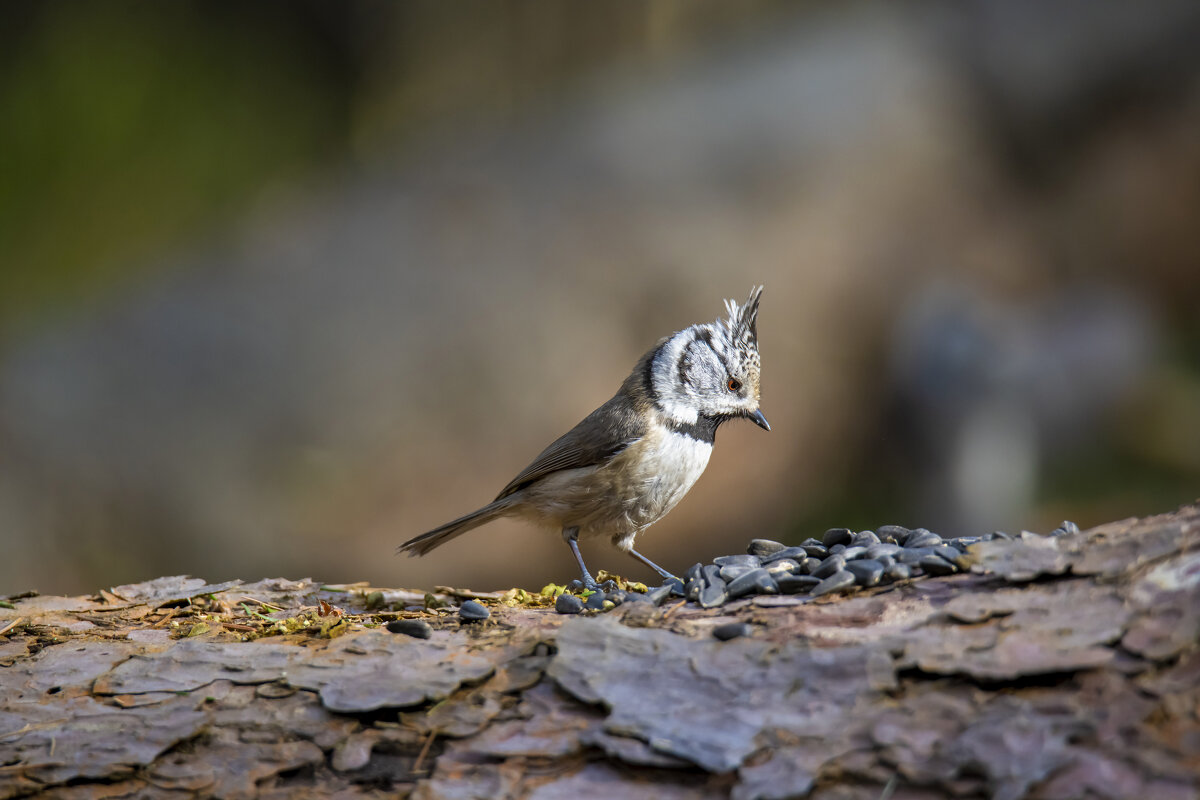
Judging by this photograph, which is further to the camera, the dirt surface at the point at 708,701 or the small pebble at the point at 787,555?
the small pebble at the point at 787,555

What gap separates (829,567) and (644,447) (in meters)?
1.37

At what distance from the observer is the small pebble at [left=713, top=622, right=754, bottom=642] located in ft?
5.71

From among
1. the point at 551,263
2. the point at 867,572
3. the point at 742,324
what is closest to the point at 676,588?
the point at 867,572

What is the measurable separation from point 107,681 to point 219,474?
4204mm

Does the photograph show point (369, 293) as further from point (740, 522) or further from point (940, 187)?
point (940, 187)

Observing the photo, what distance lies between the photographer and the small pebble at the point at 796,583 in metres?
2.00

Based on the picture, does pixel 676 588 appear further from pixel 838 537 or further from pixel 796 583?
pixel 838 537

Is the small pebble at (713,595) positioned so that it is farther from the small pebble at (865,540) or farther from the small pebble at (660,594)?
the small pebble at (865,540)

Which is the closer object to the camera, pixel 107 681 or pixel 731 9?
pixel 107 681

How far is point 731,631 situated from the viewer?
5.72 ft

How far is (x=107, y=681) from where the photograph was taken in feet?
6.19

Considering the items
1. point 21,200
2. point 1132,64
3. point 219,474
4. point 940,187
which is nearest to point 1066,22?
A: point 1132,64

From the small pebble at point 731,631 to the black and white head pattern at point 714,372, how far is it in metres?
1.80

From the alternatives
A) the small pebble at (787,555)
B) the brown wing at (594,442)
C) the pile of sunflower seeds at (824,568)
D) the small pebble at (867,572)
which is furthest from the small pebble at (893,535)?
the brown wing at (594,442)
